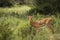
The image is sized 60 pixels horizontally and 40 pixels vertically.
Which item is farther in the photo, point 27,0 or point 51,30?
point 27,0

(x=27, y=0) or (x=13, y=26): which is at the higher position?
(x=13, y=26)

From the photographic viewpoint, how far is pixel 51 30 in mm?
10758

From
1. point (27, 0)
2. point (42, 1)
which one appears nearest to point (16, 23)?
point (42, 1)

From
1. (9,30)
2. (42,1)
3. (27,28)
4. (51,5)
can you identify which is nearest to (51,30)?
(27,28)

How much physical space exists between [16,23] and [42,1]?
669 cm

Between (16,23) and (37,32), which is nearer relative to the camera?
(37,32)

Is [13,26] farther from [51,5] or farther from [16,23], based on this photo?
[51,5]

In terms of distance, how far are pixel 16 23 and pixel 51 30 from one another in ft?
5.20

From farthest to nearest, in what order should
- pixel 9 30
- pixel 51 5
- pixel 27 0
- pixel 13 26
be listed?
pixel 27 0 < pixel 51 5 < pixel 13 26 < pixel 9 30

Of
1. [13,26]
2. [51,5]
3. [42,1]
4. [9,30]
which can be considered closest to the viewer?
[9,30]

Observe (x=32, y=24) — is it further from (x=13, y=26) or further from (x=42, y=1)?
(x=42, y=1)

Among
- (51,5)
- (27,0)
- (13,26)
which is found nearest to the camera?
(13,26)

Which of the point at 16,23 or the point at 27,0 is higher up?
the point at 16,23

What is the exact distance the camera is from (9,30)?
10.0 metres
